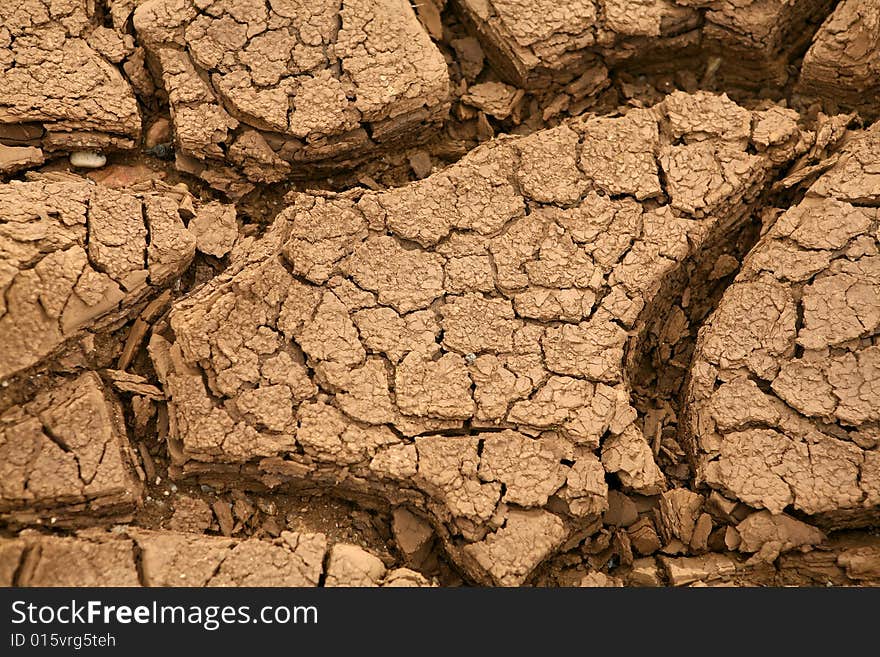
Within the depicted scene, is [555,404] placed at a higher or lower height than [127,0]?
lower

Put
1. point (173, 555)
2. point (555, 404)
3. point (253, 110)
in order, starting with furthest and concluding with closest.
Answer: point (253, 110)
point (555, 404)
point (173, 555)

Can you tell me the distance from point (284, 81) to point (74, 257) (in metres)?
0.81

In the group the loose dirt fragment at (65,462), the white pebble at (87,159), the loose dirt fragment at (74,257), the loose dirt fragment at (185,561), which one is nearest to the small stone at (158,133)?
the white pebble at (87,159)

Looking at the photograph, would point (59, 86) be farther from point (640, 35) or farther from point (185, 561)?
point (640, 35)

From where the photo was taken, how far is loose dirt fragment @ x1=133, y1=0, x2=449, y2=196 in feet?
8.92

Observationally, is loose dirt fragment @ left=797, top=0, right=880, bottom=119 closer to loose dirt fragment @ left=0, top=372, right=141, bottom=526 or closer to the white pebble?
the white pebble

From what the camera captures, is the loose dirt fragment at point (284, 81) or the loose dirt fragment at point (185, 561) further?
the loose dirt fragment at point (284, 81)

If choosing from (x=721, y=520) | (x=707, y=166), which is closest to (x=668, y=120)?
(x=707, y=166)

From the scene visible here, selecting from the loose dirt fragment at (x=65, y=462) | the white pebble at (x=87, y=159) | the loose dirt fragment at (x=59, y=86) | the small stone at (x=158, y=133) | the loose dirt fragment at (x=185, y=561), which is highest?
the loose dirt fragment at (x=59, y=86)

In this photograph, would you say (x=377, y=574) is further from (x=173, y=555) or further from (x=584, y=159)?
(x=584, y=159)

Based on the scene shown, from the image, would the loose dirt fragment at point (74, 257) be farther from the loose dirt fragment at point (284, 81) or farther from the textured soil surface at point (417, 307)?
the loose dirt fragment at point (284, 81)

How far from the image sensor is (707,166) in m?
2.72

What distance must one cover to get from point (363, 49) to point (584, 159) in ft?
2.46

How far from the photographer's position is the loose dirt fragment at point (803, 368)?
246cm
